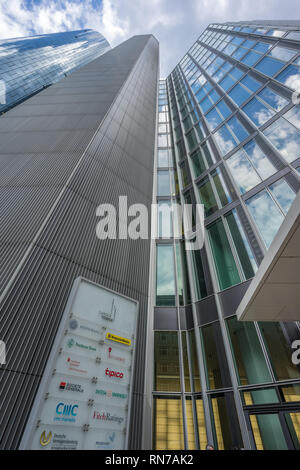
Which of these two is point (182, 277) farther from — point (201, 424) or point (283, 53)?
point (283, 53)

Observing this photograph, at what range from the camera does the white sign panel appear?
4.73 metres

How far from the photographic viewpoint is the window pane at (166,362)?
965 cm

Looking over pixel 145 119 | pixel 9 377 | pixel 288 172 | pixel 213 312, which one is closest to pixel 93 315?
pixel 9 377

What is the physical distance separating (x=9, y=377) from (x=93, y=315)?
2232mm

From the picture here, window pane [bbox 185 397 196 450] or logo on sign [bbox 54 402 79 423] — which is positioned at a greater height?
window pane [bbox 185 397 196 450]

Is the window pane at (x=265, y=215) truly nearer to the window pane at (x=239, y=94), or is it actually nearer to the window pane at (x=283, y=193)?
the window pane at (x=283, y=193)

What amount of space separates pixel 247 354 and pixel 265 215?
20.3 ft

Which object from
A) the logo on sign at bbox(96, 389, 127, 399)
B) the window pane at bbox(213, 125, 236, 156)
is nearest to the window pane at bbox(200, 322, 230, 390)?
the logo on sign at bbox(96, 389, 127, 399)

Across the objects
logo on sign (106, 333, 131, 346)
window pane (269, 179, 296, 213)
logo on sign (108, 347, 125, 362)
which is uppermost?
window pane (269, 179, 296, 213)

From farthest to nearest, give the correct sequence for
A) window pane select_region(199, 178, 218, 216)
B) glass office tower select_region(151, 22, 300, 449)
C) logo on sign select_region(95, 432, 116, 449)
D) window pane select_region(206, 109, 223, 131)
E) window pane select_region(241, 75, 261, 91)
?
window pane select_region(206, 109, 223, 131)
window pane select_region(241, 75, 261, 91)
window pane select_region(199, 178, 218, 216)
glass office tower select_region(151, 22, 300, 449)
logo on sign select_region(95, 432, 116, 449)

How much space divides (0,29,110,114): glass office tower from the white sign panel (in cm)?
5768

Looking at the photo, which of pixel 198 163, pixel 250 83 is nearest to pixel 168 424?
pixel 198 163

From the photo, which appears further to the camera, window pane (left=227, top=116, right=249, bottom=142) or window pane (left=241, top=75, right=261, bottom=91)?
window pane (left=241, top=75, right=261, bottom=91)

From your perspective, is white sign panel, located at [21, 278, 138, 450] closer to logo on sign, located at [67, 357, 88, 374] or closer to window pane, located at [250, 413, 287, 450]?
logo on sign, located at [67, 357, 88, 374]
